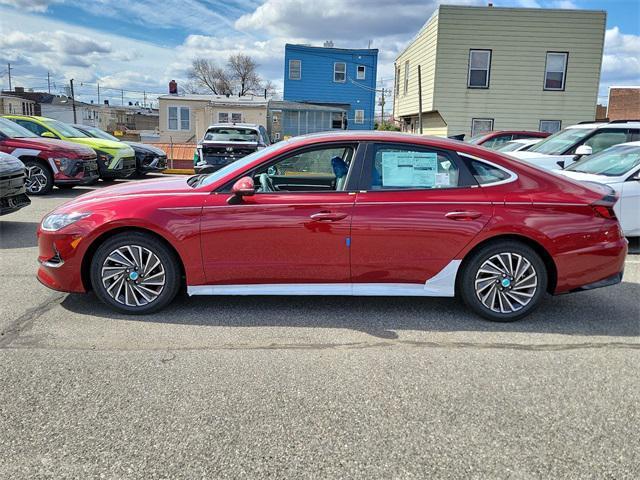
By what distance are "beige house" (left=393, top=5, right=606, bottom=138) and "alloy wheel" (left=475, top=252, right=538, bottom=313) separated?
57.8 ft

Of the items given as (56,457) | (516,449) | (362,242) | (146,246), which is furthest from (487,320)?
(56,457)

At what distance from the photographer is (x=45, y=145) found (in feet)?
36.7

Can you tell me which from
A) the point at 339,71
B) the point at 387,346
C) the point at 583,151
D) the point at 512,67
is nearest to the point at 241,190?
the point at 387,346

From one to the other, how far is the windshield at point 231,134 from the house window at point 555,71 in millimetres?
12935

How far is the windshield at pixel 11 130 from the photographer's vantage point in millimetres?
11148

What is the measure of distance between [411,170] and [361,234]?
71cm

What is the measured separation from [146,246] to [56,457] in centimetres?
202

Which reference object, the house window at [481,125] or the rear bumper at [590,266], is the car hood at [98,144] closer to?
the rear bumper at [590,266]

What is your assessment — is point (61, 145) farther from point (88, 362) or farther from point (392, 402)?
point (392, 402)

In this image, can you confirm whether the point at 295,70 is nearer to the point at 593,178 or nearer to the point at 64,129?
the point at 64,129

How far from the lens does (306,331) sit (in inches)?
165

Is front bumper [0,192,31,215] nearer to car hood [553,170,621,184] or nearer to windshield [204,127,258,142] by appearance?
windshield [204,127,258,142]

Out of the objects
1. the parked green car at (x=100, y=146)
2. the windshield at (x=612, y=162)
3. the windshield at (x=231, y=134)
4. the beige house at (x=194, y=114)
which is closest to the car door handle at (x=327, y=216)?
the windshield at (x=612, y=162)

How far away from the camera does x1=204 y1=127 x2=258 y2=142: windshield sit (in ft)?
45.2
